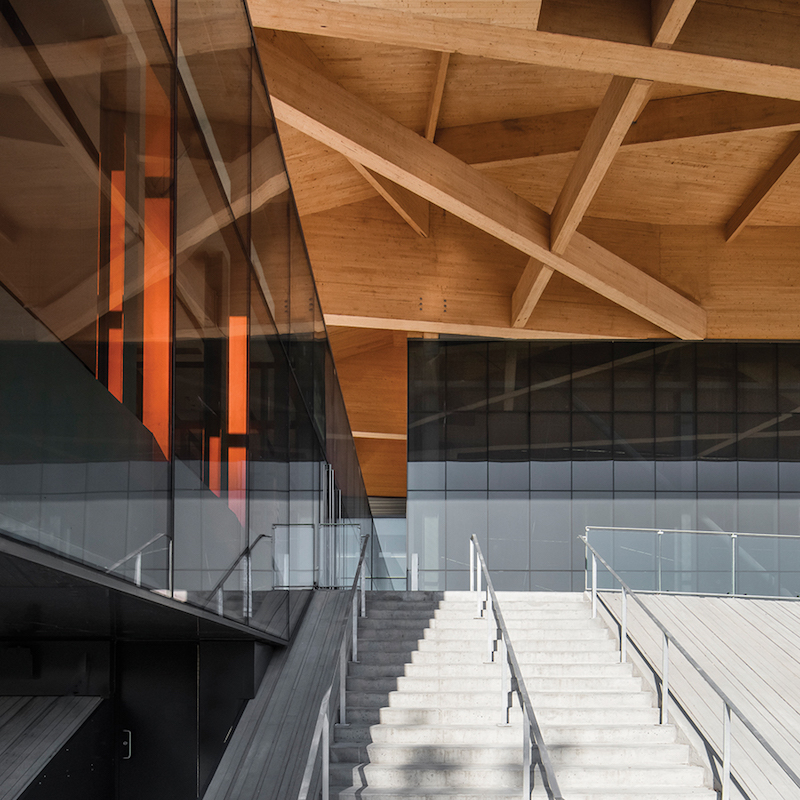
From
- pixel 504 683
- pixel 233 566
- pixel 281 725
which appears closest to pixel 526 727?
pixel 504 683

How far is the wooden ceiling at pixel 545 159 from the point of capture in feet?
24.1

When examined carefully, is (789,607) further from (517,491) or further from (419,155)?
(419,155)

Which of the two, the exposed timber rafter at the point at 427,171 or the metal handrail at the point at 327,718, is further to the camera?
the exposed timber rafter at the point at 427,171

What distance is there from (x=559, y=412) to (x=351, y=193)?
7030 millimetres

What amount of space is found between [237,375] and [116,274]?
2.34 metres

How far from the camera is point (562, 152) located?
487 inches

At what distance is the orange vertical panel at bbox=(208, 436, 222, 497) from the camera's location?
4.48 metres

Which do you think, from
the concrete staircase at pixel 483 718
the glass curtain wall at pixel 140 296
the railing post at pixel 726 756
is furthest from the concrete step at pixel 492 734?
the glass curtain wall at pixel 140 296

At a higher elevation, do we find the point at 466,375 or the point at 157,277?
the point at 466,375

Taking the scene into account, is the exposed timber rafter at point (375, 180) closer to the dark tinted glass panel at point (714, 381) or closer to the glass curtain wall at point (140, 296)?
the glass curtain wall at point (140, 296)

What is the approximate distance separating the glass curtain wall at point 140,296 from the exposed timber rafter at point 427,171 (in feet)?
8.96

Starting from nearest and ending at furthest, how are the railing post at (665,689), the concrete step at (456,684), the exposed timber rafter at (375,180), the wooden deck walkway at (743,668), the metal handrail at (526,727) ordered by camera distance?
1. the metal handrail at (526,727)
2. the wooden deck walkway at (743,668)
3. the railing post at (665,689)
4. the concrete step at (456,684)
5. the exposed timber rafter at (375,180)

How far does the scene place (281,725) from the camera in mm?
6824

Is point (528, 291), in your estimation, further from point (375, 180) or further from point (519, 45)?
point (519, 45)
